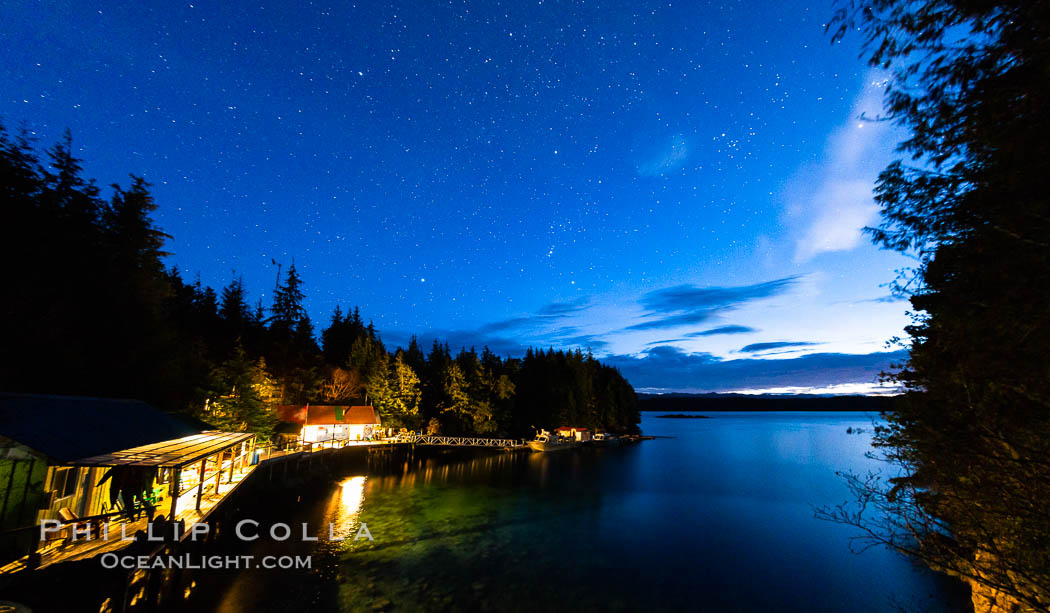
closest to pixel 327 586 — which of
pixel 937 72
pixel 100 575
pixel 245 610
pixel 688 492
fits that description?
pixel 245 610

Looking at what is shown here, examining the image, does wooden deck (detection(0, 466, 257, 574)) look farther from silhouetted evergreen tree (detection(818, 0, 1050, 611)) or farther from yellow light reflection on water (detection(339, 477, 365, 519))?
silhouetted evergreen tree (detection(818, 0, 1050, 611))

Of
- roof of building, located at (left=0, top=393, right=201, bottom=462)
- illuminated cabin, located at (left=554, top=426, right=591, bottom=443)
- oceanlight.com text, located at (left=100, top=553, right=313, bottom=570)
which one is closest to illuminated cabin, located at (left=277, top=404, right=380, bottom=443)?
oceanlight.com text, located at (left=100, top=553, right=313, bottom=570)

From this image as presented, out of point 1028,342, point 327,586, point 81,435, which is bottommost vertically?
point 327,586

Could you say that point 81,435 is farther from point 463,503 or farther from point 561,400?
point 561,400

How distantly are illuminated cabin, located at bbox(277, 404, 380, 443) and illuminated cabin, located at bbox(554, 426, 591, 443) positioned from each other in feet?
93.8

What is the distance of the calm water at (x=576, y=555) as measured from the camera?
13.7 metres

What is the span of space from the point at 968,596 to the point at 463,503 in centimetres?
2464

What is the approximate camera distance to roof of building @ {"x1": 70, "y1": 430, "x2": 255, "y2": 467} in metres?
9.57

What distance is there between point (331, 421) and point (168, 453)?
118 feet

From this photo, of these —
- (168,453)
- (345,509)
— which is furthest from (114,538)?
(345,509)

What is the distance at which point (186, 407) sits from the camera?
880 inches

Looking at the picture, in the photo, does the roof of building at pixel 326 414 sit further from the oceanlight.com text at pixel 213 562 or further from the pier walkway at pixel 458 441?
the oceanlight.com text at pixel 213 562

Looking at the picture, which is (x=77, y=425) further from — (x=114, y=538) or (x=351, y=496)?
(x=351, y=496)

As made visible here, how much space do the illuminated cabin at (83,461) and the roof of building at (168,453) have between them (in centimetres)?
2
